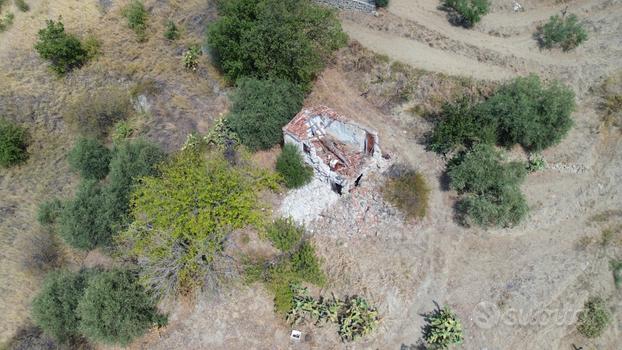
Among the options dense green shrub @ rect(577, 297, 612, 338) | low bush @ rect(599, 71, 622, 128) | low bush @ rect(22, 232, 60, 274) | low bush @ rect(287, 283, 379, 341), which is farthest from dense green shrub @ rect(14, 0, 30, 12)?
dense green shrub @ rect(577, 297, 612, 338)

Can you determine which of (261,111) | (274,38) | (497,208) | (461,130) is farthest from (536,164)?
(274,38)

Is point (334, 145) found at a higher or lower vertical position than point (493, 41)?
lower

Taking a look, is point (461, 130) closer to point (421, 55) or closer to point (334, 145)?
point (421, 55)

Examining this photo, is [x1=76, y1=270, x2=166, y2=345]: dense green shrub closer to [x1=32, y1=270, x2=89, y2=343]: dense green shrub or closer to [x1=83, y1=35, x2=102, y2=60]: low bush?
[x1=32, y1=270, x2=89, y2=343]: dense green shrub

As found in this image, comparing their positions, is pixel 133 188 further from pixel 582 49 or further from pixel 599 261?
pixel 582 49

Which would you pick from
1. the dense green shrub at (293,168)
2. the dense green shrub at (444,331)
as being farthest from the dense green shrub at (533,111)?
the dense green shrub at (444,331)

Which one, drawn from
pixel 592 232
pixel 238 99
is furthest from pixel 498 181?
pixel 238 99
